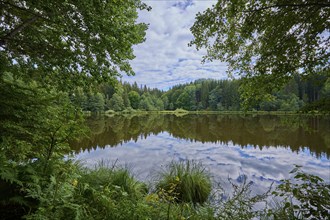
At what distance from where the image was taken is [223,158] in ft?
29.3

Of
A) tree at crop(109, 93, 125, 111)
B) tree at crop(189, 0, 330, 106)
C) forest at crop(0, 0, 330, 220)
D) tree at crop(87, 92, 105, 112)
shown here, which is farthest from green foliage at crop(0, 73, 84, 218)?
tree at crop(109, 93, 125, 111)

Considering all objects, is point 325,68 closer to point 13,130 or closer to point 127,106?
point 13,130

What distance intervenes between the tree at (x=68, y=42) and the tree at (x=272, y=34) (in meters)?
1.39

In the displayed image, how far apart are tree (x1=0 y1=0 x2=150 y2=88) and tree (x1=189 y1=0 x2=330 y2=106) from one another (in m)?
1.39

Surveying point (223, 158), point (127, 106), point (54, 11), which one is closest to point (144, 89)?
point (127, 106)

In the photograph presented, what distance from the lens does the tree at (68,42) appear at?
2.61 meters

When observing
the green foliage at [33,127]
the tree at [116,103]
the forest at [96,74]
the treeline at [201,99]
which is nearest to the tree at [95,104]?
the treeline at [201,99]

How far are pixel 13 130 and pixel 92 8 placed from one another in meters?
1.87

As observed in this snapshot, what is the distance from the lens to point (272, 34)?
2.86m

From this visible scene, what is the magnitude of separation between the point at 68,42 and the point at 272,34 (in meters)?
3.06

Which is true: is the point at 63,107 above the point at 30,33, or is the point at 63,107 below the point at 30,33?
below

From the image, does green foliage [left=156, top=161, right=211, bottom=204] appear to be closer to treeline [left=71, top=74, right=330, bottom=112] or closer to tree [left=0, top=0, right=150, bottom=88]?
tree [left=0, top=0, right=150, bottom=88]

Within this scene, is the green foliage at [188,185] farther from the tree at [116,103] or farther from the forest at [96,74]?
the tree at [116,103]

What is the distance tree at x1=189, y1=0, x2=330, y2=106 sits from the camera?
252cm
